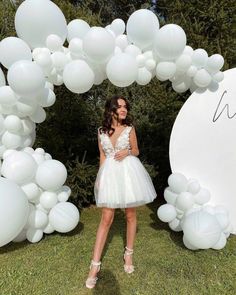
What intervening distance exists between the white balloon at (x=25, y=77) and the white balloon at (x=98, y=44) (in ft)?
1.67

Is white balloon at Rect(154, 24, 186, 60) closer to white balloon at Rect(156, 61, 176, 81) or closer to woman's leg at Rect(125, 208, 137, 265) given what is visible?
white balloon at Rect(156, 61, 176, 81)

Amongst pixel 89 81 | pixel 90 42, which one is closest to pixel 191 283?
pixel 89 81

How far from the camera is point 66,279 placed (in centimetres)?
317

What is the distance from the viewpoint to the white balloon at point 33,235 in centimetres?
380

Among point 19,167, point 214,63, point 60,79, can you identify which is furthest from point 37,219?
point 214,63

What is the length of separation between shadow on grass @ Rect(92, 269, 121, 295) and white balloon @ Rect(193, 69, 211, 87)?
87.2 inches

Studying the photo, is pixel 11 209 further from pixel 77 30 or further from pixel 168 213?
pixel 77 30

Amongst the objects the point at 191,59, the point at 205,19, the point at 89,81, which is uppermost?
the point at 205,19

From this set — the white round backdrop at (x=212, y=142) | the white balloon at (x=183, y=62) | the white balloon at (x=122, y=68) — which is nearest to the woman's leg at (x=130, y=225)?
the white round backdrop at (x=212, y=142)

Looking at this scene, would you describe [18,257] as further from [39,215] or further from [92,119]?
[92,119]

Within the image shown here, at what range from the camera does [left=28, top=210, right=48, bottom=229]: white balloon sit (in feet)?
12.1

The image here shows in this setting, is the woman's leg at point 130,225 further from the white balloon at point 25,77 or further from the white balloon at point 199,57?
the white balloon at point 199,57

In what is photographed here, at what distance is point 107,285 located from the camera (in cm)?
308

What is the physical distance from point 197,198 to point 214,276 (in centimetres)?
87
